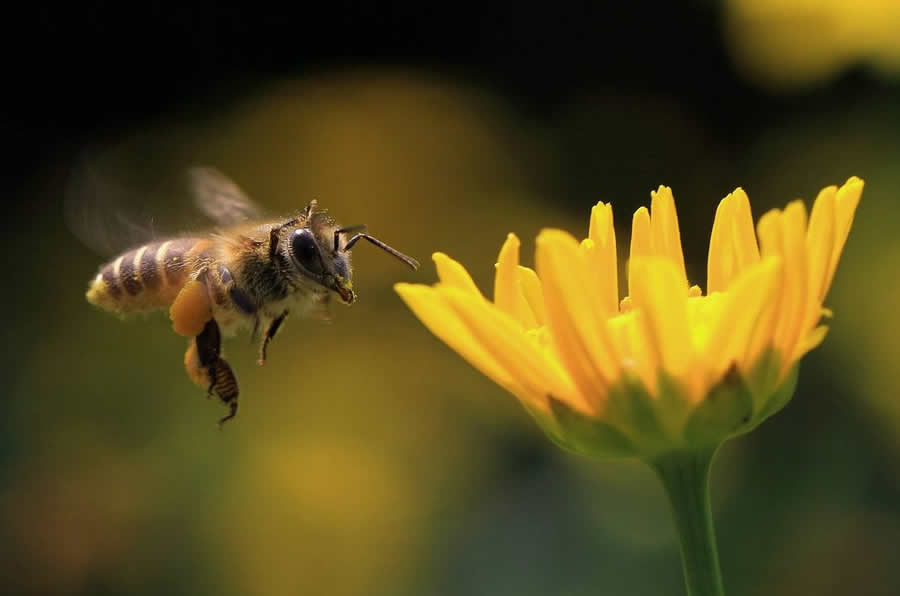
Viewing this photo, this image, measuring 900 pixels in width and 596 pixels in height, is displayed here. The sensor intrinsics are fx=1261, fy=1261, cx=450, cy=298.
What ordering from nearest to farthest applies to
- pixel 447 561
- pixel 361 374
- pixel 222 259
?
pixel 222 259 → pixel 447 561 → pixel 361 374

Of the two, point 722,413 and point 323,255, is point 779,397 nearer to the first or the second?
point 722,413

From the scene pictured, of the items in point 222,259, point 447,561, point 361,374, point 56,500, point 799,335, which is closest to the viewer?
point 799,335

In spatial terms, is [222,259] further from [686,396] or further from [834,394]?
[834,394]

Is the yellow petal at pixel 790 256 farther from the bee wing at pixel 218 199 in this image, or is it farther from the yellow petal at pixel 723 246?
the bee wing at pixel 218 199

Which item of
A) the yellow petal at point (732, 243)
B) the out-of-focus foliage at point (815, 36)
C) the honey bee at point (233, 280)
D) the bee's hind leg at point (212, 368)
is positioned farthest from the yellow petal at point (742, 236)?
the out-of-focus foliage at point (815, 36)

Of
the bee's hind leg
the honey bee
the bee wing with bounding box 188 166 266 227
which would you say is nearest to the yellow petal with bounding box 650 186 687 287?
the honey bee

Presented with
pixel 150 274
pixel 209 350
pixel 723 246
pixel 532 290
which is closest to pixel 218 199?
pixel 150 274

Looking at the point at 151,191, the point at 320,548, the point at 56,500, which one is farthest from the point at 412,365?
the point at 151,191

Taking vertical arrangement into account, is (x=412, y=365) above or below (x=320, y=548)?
above

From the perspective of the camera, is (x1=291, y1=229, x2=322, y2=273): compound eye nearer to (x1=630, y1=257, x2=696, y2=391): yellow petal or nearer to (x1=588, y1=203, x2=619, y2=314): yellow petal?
(x1=588, y1=203, x2=619, y2=314): yellow petal
